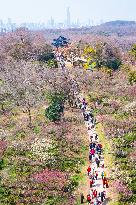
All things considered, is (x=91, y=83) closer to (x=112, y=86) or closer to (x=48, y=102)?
(x=112, y=86)

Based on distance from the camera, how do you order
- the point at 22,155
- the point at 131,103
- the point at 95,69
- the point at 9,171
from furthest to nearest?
the point at 95,69, the point at 131,103, the point at 22,155, the point at 9,171

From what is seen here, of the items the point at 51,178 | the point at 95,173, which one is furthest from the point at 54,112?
the point at 51,178

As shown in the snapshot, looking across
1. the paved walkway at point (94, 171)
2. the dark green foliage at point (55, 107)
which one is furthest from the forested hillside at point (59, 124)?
the paved walkway at point (94, 171)

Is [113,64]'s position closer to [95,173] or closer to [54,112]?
[54,112]

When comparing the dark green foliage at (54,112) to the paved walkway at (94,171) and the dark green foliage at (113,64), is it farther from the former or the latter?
the dark green foliage at (113,64)

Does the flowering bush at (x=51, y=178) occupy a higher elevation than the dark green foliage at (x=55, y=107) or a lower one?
lower

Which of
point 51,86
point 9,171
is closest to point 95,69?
point 51,86

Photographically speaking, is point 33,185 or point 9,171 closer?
point 33,185
